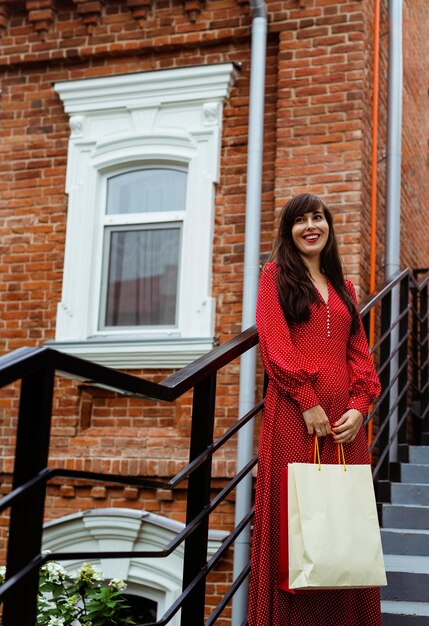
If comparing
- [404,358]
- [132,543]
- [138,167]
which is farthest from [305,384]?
[138,167]

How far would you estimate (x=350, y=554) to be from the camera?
2709 mm

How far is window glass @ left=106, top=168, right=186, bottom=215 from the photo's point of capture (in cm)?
711

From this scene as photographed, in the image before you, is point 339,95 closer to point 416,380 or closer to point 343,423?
point 416,380

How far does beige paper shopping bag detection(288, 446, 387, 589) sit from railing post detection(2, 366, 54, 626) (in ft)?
2.91

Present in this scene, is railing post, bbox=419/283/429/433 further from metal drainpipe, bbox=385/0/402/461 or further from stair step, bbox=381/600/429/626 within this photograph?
stair step, bbox=381/600/429/626

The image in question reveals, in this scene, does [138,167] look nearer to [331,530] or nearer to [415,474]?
[415,474]

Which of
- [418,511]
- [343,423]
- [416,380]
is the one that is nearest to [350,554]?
[343,423]

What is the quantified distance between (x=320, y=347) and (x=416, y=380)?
4665 millimetres

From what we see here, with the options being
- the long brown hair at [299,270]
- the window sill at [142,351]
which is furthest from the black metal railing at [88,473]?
the window sill at [142,351]

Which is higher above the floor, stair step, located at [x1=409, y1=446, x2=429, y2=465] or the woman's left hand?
the woman's left hand

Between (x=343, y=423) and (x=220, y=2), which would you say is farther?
(x=220, y=2)

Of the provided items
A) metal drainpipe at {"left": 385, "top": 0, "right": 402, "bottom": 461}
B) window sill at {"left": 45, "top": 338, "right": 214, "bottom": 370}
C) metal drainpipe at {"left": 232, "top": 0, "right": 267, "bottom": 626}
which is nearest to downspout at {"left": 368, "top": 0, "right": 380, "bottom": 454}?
metal drainpipe at {"left": 385, "top": 0, "right": 402, "bottom": 461}

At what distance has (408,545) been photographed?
4.23 m

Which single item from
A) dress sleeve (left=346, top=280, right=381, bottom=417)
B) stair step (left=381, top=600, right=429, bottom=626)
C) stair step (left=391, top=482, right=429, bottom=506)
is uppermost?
dress sleeve (left=346, top=280, right=381, bottom=417)
